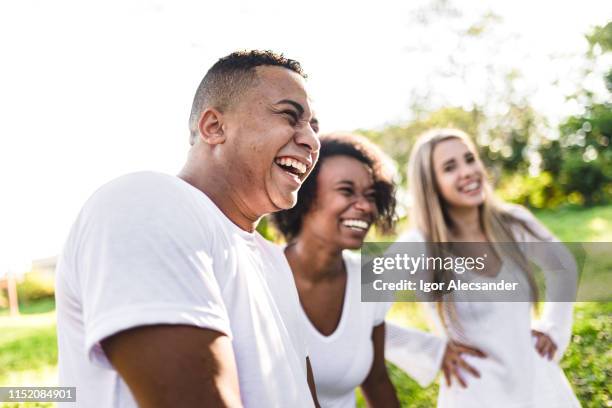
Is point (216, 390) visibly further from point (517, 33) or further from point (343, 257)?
point (517, 33)

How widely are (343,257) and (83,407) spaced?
1.75m

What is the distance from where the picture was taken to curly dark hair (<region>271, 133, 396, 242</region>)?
2.69 meters

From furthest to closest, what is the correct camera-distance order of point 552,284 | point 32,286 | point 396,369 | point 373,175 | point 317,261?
point 32,286
point 396,369
point 552,284
point 373,175
point 317,261

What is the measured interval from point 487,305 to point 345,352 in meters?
0.87

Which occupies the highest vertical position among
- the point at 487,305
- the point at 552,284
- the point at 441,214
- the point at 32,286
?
the point at 32,286

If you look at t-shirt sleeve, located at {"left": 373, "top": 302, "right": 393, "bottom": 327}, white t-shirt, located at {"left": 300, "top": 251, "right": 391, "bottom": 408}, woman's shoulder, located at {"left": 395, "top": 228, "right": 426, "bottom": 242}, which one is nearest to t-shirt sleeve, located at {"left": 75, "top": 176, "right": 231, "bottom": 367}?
white t-shirt, located at {"left": 300, "top": 251, "right": 391, "bottom": 408}

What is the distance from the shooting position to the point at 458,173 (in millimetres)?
3164

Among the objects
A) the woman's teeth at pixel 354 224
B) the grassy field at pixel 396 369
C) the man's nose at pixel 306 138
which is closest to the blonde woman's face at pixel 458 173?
the woman's teeth at pixel 354 224

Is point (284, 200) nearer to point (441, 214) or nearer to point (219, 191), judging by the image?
point (219, 191)

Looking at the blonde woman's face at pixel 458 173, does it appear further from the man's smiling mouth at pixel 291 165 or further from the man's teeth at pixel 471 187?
the man's smiling mouth at pixel 291 165

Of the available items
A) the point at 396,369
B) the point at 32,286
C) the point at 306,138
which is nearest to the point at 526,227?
the point at 306,138

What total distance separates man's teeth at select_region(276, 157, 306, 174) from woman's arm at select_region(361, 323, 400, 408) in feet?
4.03

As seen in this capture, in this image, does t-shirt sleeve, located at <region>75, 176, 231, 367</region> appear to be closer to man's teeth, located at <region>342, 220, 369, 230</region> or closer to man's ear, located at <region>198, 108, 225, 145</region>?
man's ear, located at <region>198, 108, 225, 145</region>

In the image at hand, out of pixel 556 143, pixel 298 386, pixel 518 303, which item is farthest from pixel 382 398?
pixel 556 143
